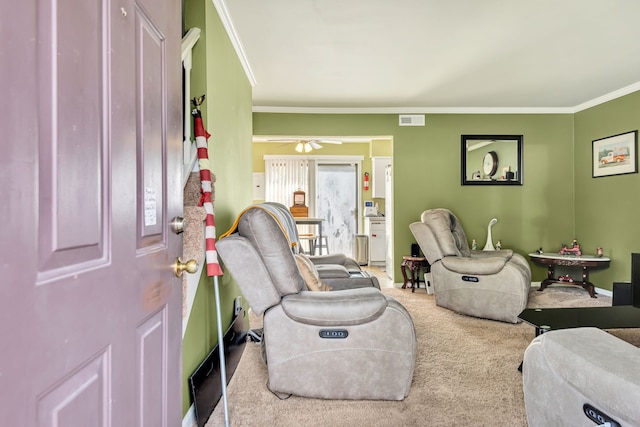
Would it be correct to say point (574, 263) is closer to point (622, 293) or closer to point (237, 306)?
point (622, 293)

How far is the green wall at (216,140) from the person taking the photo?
1947 mm

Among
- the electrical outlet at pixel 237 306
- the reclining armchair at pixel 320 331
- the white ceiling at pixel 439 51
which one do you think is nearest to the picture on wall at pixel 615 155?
the white ceiling at pixel 439 51

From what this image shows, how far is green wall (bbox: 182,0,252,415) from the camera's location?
1.95m

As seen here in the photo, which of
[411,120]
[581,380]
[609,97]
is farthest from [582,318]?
[609,97]

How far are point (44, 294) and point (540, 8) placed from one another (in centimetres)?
310

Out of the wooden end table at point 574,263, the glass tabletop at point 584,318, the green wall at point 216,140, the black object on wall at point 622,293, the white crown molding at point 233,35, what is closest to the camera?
the green wall at point 216,140

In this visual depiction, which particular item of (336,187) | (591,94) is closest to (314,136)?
(336,187)

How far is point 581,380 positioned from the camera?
0.88m

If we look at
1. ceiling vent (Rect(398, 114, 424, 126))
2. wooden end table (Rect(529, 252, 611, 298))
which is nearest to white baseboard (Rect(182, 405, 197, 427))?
ceiling vent (Rect(398, 114, 424, 126))

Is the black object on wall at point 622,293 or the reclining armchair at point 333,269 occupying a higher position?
the reclining armchair at point 333,269

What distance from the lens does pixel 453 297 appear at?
3.53 m

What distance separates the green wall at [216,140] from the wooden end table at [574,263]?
3901 mm

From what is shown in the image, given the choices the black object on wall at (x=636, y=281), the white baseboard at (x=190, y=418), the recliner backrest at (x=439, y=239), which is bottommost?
the white baseboard at (x=190, y=418)

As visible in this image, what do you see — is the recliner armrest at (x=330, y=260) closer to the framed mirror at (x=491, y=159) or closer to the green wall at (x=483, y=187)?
the green wall at (x=483, y=187)
